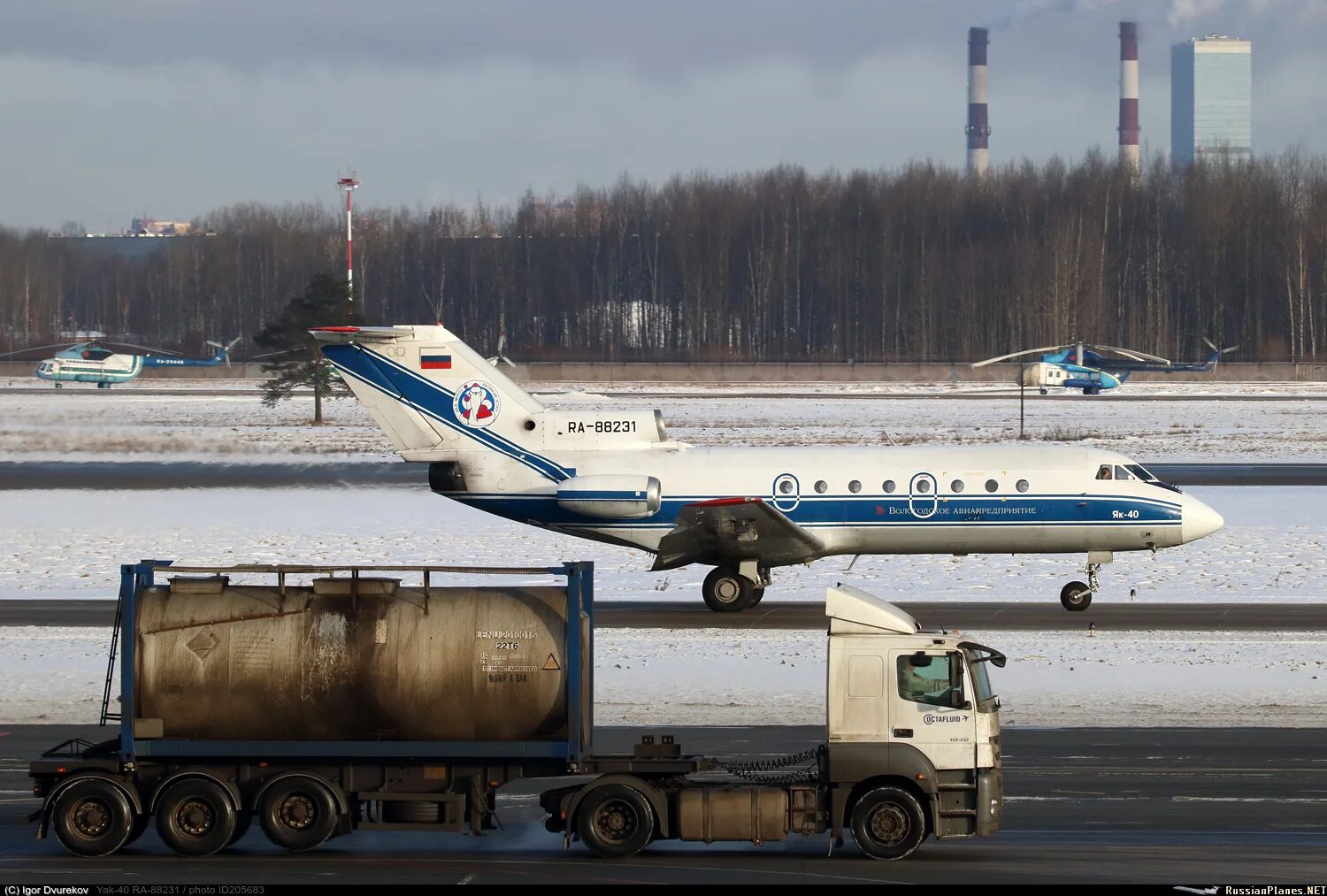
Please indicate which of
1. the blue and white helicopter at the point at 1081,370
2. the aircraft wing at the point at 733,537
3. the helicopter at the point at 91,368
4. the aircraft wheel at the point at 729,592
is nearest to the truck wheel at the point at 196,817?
the aircraft wing at the point at 733,537

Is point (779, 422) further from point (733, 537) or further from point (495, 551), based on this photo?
point (733, 537)

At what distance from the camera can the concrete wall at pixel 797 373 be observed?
321 ft

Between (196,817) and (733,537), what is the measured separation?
14048 millimetres

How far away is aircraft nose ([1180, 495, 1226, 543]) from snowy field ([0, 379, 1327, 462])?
16806 millimetres

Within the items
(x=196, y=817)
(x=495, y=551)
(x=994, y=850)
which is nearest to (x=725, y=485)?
(x=495, y=551)

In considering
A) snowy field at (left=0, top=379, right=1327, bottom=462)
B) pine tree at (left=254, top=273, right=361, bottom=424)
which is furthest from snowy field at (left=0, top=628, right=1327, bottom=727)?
pine tree at (left=254, top=273, right=361, bottom=424)

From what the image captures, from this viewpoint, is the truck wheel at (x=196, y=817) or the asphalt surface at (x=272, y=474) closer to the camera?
the truck wheel at (x=196, y=817)

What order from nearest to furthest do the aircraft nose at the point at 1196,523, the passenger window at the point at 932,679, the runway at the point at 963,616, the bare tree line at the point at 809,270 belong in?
the passenger window at the point at 932,679 → the runway at the point at 963,616 → the aircraft nose at the point at 1196,523 → the bare tree line at the point at 809,270

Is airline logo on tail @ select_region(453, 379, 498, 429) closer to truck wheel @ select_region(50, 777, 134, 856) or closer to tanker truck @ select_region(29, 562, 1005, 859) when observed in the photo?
tanker truck @ select_region(29, 562, 1005, 859)

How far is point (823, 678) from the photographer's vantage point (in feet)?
67.7

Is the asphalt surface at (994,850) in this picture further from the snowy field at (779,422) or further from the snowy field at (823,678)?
the snowy field at (779,422)

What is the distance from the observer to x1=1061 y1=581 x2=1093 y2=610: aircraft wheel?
84.0ft

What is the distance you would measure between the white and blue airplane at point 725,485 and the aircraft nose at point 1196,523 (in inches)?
1.3
